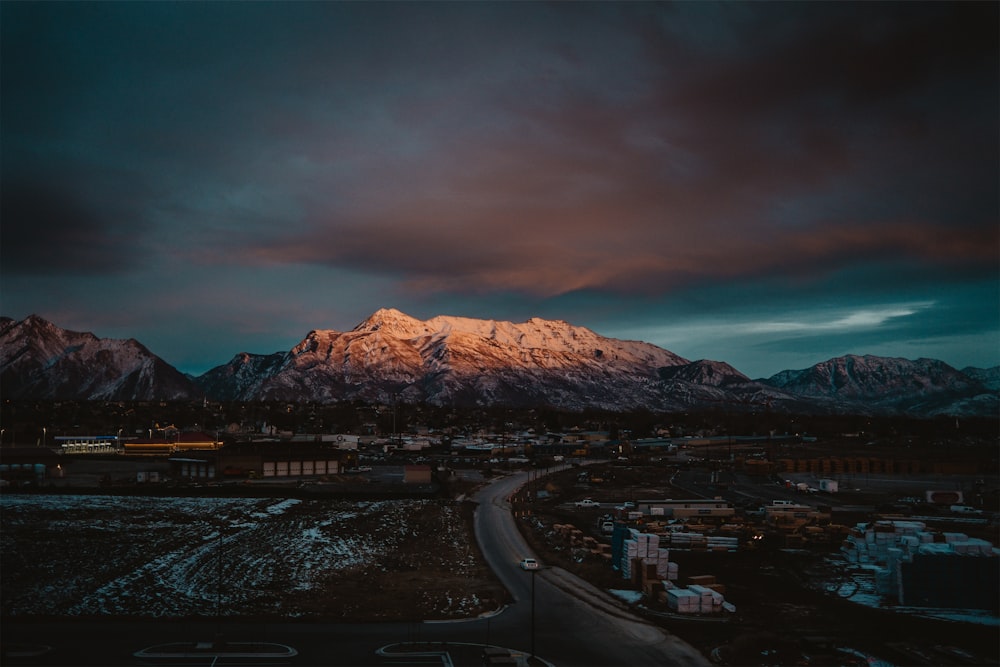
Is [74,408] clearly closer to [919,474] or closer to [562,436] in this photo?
[562,436]

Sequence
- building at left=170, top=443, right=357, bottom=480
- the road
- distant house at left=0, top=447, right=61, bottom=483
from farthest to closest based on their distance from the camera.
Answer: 1. building at left=170, top=443, right=357, bottom=480
2. distant house at left=0, top=447, right=61, bottom=483
3. the road

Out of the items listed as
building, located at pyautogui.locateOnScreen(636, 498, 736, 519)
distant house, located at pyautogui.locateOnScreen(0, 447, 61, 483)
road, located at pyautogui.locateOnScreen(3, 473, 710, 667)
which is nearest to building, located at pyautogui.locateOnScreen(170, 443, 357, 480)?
distant house, located at pyautogui.locateOnScreen(0, 447, 61, 483)

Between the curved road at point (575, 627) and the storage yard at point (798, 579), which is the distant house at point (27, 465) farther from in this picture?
the curved road at point (575, 627)

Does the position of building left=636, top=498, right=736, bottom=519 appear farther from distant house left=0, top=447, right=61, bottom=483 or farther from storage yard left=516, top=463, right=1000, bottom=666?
distant house left=0, top=447, right=61, bottom=483

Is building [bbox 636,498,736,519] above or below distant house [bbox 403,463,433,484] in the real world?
below

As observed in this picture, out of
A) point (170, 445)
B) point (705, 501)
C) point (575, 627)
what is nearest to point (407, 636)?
point (575, 627)

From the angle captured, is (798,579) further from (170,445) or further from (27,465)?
(170,445)

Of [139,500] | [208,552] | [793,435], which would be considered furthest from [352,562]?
[793,435]
